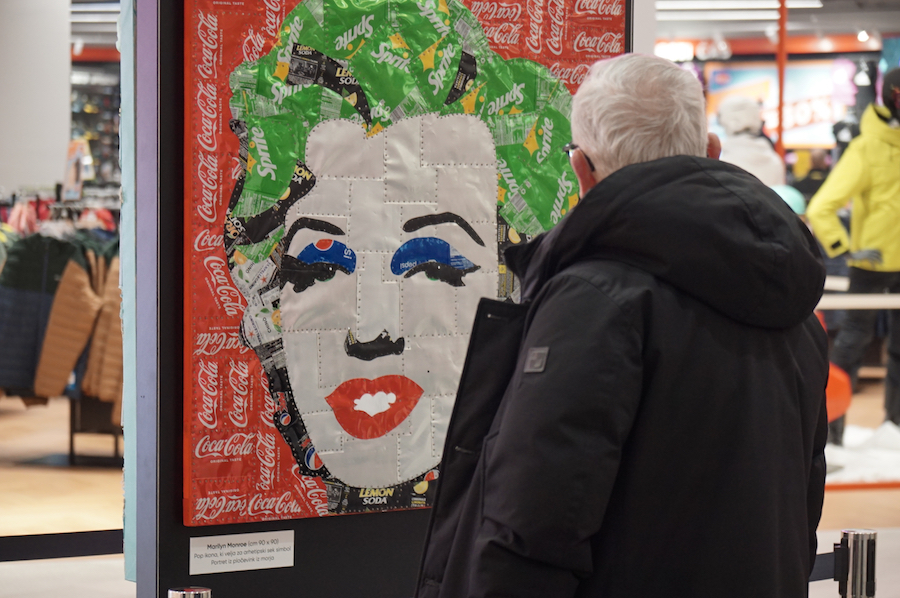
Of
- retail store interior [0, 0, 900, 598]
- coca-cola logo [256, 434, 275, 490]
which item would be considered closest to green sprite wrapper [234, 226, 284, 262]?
coca-cola logo [256, 434, 275, 490]

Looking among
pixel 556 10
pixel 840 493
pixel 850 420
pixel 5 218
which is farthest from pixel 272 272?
pixel 850 420

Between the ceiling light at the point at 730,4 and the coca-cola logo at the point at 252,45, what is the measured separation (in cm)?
367

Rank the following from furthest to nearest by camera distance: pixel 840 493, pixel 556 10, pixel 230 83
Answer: pixel 840 493, pixel 556 10, pixel 230 83

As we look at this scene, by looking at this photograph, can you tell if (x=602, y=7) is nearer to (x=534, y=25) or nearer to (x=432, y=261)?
(x=534, y=25)

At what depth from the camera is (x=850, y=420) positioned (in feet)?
20.1

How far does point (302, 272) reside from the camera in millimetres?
2377

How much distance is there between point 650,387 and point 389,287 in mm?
1380

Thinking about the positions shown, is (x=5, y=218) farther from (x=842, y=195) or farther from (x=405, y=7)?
(x=842, y=195)

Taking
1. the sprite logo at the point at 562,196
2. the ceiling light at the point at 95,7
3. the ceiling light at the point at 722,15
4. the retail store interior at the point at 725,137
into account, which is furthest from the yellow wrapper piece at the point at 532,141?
the ceiling light at the point at 95,7

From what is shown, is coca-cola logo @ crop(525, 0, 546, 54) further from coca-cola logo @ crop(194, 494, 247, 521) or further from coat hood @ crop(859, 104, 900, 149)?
coat hood @ crop(859, 104, 900, 149)

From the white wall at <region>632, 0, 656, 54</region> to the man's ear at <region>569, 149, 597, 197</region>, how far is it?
1609 mm

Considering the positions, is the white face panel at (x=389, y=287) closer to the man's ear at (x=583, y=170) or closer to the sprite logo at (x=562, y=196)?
the sprite logo at (x=562, y=196)

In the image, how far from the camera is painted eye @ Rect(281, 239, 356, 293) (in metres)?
2.37

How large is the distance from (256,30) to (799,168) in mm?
4528
